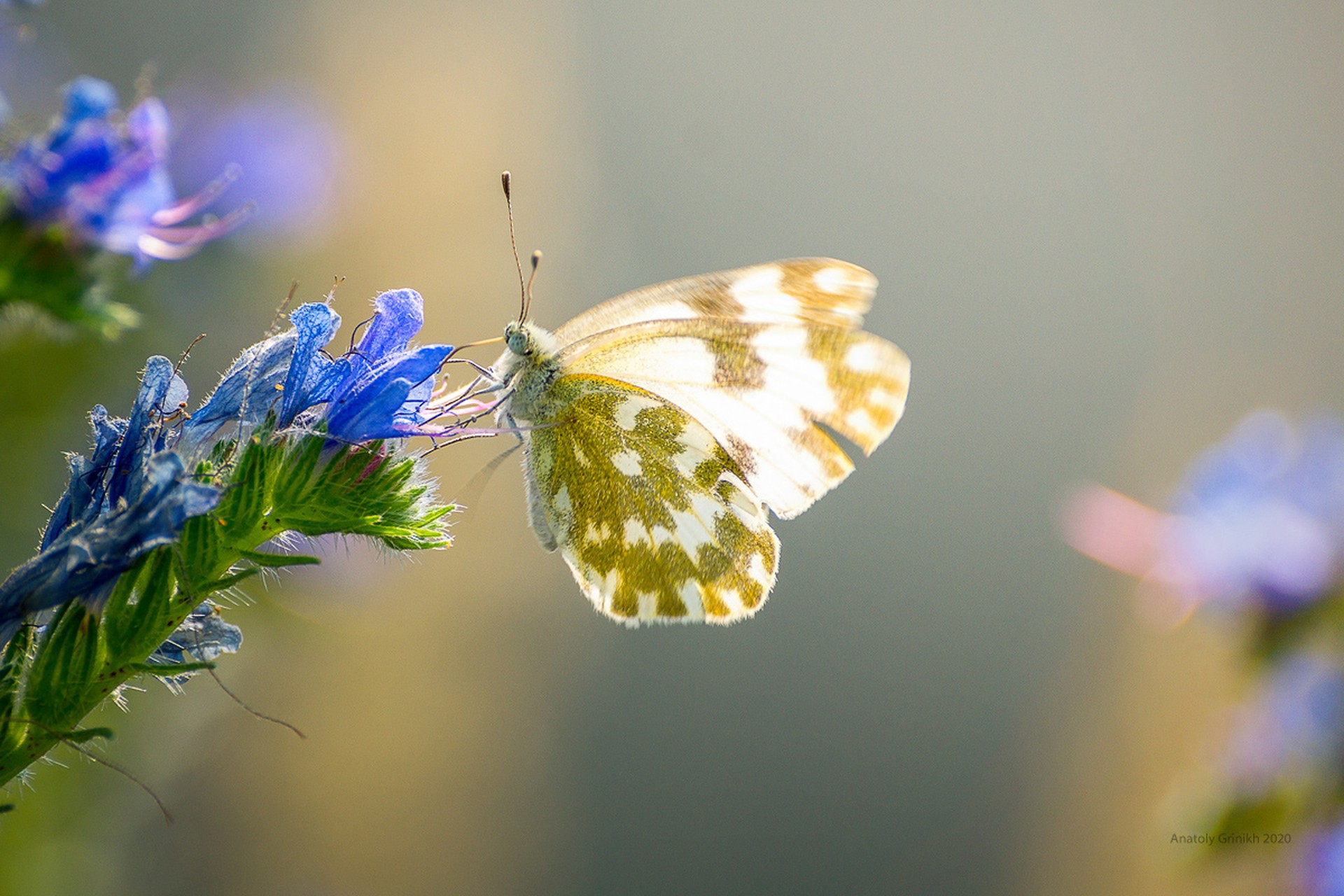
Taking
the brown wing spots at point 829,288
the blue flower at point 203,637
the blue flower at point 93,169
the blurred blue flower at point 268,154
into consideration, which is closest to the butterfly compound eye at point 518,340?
the brown wing spots at point 829,288

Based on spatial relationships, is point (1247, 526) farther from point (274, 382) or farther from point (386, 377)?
point (274, 382)

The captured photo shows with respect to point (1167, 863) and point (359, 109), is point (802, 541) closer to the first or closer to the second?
point (359, 109)

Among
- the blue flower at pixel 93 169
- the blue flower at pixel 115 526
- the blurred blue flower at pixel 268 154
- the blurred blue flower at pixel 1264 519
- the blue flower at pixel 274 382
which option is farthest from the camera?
the blurred blue flower at pixel 268 154

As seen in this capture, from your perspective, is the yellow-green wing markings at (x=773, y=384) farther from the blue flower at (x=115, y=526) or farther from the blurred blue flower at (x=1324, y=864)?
the blurred blue flower at (x=1324, y=864)

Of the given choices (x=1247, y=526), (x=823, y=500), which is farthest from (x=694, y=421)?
→ (x=823, y=500)

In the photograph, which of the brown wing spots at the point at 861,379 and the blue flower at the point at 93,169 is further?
the brown wing spots at the point at 861,379

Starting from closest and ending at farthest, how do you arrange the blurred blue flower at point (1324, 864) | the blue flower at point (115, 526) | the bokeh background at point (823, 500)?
the blue flower at point (115, 526), the blurred blue flower at point (1324, 864), the bokeh background at point (823, 500)

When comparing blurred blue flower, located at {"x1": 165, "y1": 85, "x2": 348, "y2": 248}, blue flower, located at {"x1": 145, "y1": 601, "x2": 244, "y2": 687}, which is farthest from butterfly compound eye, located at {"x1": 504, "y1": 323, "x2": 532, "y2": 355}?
blurred blue flower, located at {"x1": 165, "y1": 85, "x2": 348, "y2": 248}

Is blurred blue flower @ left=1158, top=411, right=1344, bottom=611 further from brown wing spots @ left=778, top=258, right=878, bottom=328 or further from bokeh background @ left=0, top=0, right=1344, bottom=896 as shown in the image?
brown wing spots @ left=778, top=258, right=878, bottom=328
